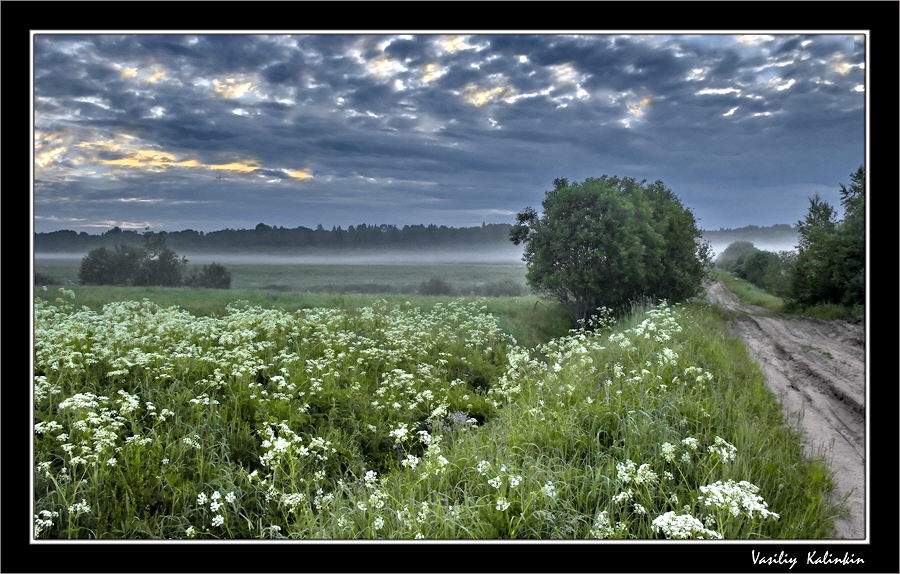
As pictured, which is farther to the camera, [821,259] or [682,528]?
[821,259]

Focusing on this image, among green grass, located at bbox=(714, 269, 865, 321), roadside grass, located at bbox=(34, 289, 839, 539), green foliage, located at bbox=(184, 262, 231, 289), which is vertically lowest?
roadside grass, located at bbox=(34, 289, 839, 539)

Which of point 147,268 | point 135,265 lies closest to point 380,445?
point 135,265

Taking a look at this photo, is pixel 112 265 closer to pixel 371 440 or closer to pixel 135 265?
pixel 135 265

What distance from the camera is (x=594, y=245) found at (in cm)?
1591

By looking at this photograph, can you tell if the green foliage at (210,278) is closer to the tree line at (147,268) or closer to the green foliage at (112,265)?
the tree line at (147,268)

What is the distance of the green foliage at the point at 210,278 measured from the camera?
30.2ft

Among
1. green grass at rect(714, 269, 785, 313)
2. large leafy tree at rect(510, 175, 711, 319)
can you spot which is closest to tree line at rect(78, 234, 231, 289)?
large leafy tree at rect(510, 175, 711, 319)

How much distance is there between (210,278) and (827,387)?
10.6m

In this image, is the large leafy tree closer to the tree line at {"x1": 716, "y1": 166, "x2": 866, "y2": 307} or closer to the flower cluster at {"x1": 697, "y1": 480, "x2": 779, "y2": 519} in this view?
the tree line at {"x1": 716, "y1": 166, "x2": 866, "y2": 307}

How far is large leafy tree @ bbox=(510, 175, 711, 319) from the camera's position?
15.7m

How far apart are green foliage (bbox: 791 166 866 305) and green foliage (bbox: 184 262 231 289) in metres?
9.30

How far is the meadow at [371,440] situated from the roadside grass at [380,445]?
30mm
